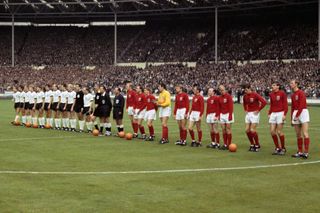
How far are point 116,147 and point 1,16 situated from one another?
68.7m

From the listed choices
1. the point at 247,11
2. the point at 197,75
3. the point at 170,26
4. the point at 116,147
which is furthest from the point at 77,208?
the point at 170,26

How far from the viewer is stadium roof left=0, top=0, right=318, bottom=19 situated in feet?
224

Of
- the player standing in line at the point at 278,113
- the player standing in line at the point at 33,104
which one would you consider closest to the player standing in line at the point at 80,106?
the player standing in line at the point at 33,104

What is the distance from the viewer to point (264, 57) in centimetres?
6756

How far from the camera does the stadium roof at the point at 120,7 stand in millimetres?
68125

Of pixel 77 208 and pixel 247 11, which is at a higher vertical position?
pixel 247 11

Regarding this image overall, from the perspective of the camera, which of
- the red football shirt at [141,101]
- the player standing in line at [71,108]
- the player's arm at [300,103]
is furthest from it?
the player standing in line at [71,108]

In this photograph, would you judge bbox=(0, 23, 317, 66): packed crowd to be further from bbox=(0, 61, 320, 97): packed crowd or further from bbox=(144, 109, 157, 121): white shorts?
bbox=(144, 109, 157, 121): white shorts

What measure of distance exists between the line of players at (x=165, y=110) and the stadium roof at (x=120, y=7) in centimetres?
3976

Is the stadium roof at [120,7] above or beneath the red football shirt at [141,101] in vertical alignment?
above

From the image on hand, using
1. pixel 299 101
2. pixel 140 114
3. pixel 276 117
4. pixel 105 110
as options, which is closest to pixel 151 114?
pixel 140 114

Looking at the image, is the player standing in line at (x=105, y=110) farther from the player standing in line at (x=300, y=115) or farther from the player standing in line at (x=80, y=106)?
the player standing in line at (x=300, y=115)

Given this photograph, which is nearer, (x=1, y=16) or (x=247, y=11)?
(x=247, y=11)

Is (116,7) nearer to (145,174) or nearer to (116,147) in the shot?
(116,147)
